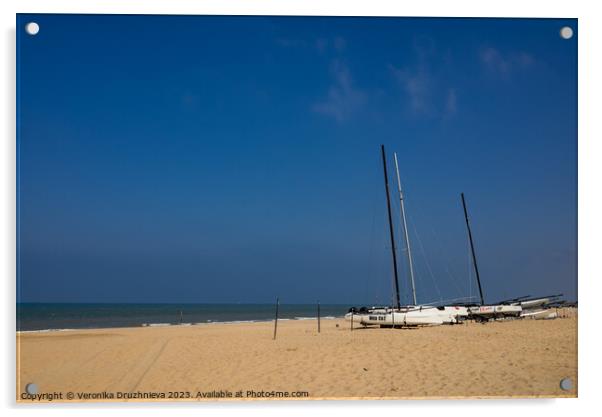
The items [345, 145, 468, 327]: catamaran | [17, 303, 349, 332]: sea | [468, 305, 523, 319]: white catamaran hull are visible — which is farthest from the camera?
[17, 303, 349, 332]: sea

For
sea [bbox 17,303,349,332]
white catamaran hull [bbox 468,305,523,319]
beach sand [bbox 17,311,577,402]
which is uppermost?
beach sand [bbox 17,311,577,402]

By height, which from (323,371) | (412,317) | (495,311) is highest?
(323,371)

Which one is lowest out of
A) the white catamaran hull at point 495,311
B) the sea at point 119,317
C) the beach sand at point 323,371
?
the sea at point 119,317

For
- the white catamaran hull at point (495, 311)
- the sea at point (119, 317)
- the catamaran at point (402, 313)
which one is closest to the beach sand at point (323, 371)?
the sea at point (119, 317)

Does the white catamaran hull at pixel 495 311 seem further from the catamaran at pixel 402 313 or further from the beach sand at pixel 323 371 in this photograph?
the beach sand at pixel 323 371

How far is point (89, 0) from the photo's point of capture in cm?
738

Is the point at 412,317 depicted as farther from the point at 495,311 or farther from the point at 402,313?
→ the point at 495,311

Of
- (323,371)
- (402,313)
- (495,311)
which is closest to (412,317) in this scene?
(402,313)

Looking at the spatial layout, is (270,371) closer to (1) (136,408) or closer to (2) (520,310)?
(1) (136,408)

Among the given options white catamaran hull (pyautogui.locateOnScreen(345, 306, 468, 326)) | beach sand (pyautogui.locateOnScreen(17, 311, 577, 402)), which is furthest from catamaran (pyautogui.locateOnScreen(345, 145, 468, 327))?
beach sand (pyautogui.locateOnScreen(17, 311, 577, 402))

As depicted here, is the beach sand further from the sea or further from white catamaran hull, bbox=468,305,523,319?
white catamaran hull, bbox=468,305,523,319

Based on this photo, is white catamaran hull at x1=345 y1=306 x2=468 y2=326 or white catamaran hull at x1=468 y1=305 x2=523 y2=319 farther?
white catamaran hull at x1=468 y1=305 x2=523 y2=319
